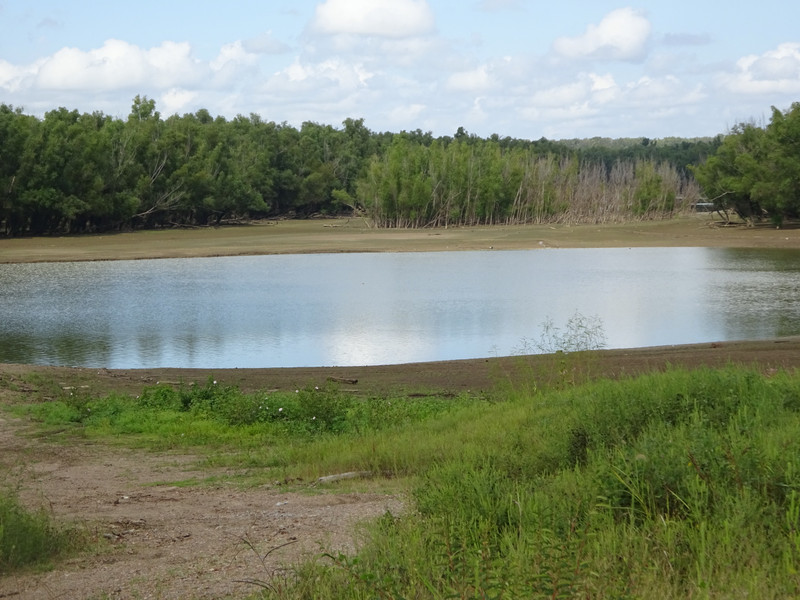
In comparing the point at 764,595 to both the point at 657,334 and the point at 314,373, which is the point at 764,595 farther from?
the point at 657,334

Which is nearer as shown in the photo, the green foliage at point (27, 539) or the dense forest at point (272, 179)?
the green foliage at point (27, 539)

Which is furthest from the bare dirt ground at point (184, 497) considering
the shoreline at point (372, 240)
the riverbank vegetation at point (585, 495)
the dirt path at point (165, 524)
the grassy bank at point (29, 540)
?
the shoreline at point (372, 240)

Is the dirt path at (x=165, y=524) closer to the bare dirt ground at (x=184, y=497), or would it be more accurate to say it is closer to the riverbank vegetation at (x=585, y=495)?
the bare dirt ground at (x=184, y=497)

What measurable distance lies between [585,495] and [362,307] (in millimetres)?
24548

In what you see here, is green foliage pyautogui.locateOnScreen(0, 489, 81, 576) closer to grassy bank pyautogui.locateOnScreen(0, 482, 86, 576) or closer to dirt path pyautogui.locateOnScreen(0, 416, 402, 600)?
grassy bank pyautogui.locateOnScreen(0, 482, 86, 576)

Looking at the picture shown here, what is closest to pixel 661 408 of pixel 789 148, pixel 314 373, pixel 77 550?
pixel 77 550

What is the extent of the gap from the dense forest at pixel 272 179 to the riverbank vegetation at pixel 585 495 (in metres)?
58.3

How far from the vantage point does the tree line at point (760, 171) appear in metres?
62.8

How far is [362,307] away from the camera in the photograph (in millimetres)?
30297

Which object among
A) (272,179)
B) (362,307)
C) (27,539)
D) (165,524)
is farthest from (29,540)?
(272,179)

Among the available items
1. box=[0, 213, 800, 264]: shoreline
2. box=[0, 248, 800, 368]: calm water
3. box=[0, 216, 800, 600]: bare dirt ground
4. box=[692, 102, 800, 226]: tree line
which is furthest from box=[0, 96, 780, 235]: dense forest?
box=[0, 216, 800, 600]: bare dirt ground

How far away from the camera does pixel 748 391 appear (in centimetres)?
805

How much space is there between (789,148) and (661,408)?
6321 centimetres

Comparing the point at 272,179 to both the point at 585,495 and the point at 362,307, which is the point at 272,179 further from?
the point at 585,495
